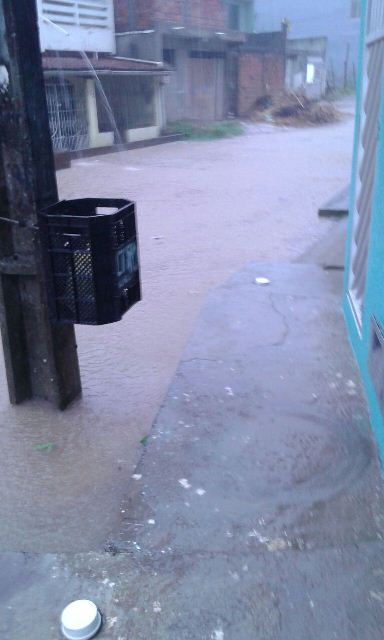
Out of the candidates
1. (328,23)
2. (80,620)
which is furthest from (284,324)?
(328,23)

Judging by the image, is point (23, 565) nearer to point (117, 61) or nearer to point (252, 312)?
point (252, 312)

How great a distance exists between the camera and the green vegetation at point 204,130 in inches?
864

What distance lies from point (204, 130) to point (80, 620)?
72.1 ft

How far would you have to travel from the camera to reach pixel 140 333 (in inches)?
182

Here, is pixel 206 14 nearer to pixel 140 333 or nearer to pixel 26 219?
pixel 140 333

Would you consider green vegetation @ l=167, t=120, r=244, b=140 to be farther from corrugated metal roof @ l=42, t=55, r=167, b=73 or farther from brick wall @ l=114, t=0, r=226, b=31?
brick wall @ l=114, t=0, r=226, b=31

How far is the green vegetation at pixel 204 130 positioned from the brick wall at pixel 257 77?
Result: 5.38 metres

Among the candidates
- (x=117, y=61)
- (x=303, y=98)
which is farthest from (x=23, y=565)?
(x=303, y=98)

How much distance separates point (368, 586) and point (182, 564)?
68 cm

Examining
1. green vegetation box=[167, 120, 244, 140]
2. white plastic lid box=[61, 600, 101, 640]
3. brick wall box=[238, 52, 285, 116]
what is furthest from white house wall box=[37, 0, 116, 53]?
white plastic lid box=[61, 600, 101, 640]

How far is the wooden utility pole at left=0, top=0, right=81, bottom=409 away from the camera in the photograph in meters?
2.82

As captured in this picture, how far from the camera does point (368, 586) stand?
2.19 m

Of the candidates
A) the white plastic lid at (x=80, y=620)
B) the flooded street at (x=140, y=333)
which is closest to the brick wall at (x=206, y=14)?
the flooded street at (x=140, y=333)

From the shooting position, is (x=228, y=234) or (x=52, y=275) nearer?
(x=52, y=275)
